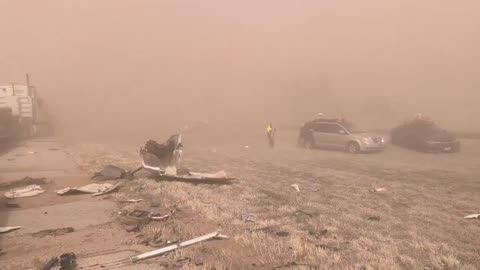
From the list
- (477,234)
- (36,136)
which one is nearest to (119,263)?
(477,234)

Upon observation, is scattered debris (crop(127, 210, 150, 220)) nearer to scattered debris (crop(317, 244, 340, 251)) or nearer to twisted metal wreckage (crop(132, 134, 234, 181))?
scattered debris (crop(317, 244, 340, 251))

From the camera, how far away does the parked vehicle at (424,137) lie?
66.7ft

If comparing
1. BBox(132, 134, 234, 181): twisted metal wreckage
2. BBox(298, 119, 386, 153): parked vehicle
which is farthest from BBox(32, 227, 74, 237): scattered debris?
BBox(298, 119, 386, 153): parked vehicle

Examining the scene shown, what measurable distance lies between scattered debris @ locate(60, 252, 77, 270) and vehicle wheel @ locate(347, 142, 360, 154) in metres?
17.1

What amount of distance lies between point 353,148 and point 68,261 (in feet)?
57.1

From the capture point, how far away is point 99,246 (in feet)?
21.4

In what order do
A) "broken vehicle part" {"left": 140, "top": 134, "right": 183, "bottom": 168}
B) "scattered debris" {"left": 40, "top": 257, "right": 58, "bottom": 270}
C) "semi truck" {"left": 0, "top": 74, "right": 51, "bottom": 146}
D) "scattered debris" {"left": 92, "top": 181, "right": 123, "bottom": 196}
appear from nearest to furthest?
"scattered debris" {"left": 40, "top": 257, "right": 58, "bottom": 270}
"scattered debris" {"left": 92, "top": 181, "right": 123, "bottom": 196}
"broken vehicle part" {"left": 140, "top": 134, "right": 183, "bottom": 168}
"semi truck" {"left": 0, "top": 74, "right": 51, "bottom": 146}

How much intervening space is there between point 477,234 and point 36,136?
27084 millimetres

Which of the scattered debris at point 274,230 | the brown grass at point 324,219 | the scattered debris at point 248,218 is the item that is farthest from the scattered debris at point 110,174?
the scattered debris at point 274,230

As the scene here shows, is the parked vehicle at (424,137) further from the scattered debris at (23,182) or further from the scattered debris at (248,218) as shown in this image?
the scattered debris at (23,182)

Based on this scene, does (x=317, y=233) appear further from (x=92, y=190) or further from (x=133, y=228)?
(x=92, y=190)

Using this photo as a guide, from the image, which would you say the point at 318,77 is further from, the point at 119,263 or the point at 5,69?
the point at 119,263

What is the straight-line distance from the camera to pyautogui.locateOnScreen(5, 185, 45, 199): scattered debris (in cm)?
1021

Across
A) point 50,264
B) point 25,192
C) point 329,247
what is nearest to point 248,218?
point 329,247
